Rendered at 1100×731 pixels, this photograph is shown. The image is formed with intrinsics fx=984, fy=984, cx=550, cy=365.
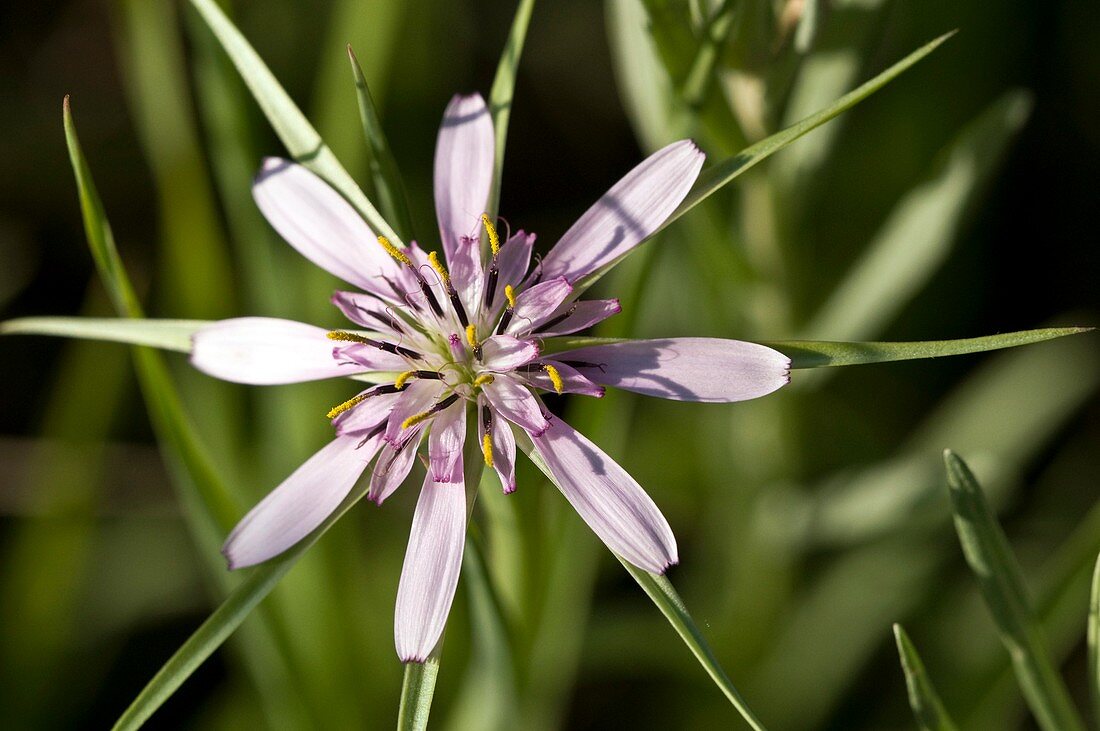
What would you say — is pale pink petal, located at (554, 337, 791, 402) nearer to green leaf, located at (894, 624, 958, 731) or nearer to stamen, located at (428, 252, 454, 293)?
stamen, located at (428, 252, 454, 293)

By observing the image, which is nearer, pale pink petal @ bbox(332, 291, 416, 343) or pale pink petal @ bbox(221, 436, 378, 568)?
pale pink petal @ bbox(221, 436, 378, 568)

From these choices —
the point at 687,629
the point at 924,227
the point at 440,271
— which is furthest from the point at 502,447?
the point at 924,227

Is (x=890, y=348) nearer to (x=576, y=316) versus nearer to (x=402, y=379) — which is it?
(x=576, y=316)

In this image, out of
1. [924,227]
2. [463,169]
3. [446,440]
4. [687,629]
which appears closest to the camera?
[687,629]

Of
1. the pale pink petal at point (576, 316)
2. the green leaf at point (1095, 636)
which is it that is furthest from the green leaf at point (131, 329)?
the green leaf at point (1095, 636)

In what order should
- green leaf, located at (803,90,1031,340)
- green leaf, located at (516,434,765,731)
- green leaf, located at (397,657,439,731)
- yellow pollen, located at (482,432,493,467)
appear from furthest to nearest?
green leaf, located at (803,90,1031,340) → yellow pollen, located at (482,432,493,467) → green leaf, located at (397,657,439,731) → green leaf, located at (516,434,765,731)

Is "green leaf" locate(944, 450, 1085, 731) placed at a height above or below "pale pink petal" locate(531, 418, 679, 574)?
below

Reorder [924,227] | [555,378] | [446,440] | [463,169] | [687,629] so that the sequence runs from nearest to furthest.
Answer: [687,629] < [555,378] < [446,440] < [463,169] < [924,227]

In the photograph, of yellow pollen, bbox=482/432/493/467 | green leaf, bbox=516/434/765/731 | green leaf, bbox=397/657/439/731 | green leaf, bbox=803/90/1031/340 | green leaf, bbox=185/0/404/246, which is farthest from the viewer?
green leaf, bbox=803/90/1031/340

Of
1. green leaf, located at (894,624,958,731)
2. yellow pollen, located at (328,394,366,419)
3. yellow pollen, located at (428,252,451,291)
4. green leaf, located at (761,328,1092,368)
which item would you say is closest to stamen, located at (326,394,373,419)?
yellow pollen, located at (328,394,366,419)
